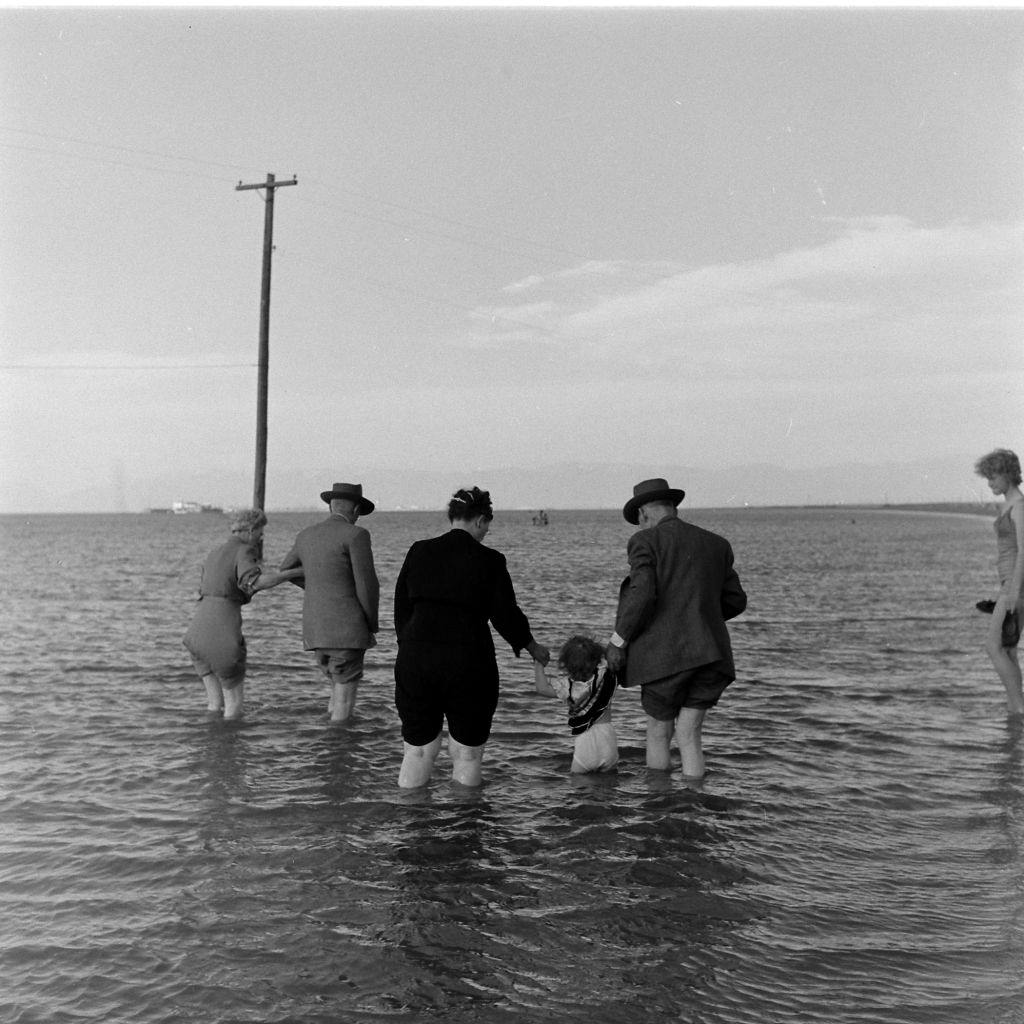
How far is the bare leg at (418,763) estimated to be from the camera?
6.70 meters

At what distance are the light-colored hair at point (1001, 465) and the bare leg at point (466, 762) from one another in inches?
197

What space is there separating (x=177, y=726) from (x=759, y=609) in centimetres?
1804

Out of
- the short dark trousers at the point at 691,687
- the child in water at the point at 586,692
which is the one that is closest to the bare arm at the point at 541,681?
the child in water at the point at 586,692

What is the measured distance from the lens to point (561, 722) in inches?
406

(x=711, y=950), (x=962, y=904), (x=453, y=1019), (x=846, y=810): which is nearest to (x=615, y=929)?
(x=711, y=950)

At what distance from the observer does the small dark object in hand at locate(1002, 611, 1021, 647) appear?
9180 mm

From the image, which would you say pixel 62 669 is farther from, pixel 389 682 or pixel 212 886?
pixel 212 886

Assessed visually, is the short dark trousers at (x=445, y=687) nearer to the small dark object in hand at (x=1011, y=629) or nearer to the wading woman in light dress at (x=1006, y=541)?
the wading woman in light dress at (x=1006, y=541)

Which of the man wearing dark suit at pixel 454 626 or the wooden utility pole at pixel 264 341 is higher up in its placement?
the wooden utility pole at pixel 264 341

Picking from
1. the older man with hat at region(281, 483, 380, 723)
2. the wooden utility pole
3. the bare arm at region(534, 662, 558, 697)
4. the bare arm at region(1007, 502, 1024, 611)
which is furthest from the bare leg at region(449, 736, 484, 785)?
the wooden utility pole

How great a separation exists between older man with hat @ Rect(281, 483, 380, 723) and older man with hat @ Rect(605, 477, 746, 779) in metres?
2.66

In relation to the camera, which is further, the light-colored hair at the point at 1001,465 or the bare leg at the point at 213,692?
the bare leg at the point at 213,692

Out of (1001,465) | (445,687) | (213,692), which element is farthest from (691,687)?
(213,692)

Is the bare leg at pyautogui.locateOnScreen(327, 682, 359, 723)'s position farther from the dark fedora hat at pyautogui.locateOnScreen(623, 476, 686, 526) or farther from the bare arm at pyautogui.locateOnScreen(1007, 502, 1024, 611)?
the bare arm at pyautogui.locateOnScreen(1007, 502, 1024, 611)
